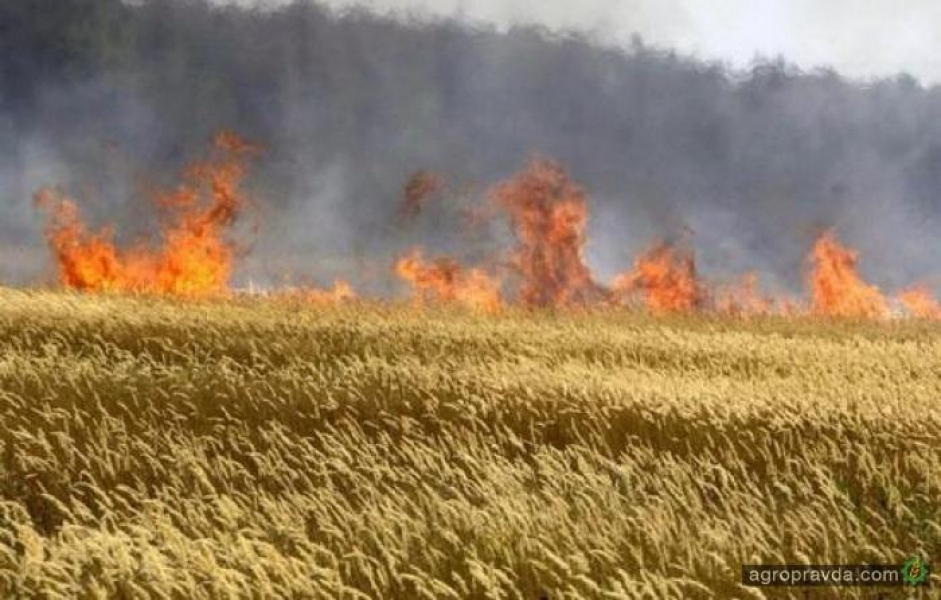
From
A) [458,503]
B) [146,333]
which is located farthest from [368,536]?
[146,333]

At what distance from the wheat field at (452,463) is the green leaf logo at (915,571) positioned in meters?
0.07

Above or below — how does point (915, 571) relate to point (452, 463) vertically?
below

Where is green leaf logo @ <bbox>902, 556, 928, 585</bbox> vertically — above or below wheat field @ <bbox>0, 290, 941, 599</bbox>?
below

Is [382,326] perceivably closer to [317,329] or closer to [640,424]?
[317,329]

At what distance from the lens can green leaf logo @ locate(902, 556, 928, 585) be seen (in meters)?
5.30

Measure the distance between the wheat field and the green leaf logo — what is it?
0.24 feet

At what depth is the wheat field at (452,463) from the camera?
536cm

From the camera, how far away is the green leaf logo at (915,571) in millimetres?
5305

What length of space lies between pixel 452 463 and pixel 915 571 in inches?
150

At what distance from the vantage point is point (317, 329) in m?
19.5

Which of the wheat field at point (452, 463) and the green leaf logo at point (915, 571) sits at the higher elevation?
the wheat field at point (452, 463)

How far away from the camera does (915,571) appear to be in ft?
17.8

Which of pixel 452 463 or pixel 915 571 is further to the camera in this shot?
pixel 452 463

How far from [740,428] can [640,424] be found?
94 centimetres
